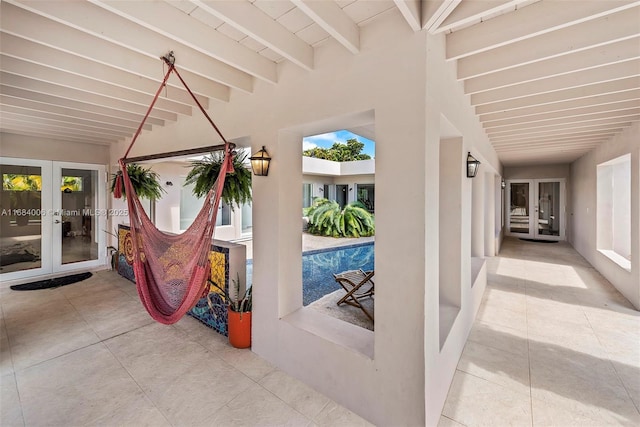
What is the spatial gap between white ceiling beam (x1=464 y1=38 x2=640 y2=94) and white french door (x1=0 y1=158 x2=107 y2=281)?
6.90 metres

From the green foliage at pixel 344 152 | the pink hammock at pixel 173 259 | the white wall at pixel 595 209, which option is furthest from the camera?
the green foliage at pixel 344 152

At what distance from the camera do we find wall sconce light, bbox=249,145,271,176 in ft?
8.21

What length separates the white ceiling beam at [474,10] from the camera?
142cm

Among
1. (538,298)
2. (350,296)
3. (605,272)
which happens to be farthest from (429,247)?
(605,272)

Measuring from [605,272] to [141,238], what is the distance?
296 inches

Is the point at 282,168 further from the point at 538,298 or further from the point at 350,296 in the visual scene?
the point at 538,298

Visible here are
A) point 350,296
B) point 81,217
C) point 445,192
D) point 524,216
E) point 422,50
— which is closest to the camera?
point 422,50

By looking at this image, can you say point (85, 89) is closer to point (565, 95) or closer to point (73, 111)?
point (73, 111)

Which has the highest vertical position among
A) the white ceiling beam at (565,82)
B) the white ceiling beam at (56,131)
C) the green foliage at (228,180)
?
the white ceiling beam at (56,131)

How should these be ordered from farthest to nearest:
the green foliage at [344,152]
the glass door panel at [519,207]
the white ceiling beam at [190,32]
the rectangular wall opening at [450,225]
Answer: the green foliage at [344,152]
the glass door panel at [519,207]
the rectangular wall opening at [450,225]
the white ceiling beam at [190,32]

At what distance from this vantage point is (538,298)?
4.11 meters

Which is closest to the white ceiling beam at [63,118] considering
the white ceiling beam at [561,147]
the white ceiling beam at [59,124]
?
the white ceiling beam at [59,124]

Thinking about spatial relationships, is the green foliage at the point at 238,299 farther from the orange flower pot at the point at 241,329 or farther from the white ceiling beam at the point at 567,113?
the white ceiling beam at the point at 567,113

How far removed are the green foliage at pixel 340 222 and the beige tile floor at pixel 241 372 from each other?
6006mm
